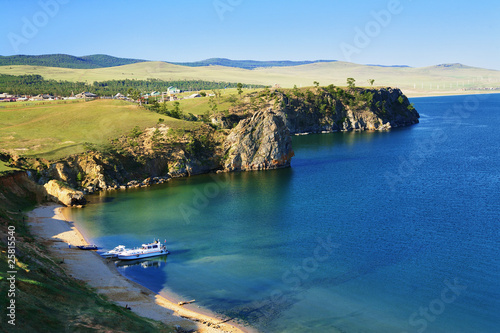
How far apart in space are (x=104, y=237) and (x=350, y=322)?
3808cm

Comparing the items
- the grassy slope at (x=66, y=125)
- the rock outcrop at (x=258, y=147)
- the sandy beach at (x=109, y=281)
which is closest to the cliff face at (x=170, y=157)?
the rock outcrop at (x=258, y=147)

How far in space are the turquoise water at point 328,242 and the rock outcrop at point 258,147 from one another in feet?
15.7

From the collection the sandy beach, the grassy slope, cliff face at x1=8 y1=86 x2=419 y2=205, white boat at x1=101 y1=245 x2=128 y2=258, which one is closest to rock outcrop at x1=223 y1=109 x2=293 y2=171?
cliff face at x1=8 y1=86 x2=419 y2=205

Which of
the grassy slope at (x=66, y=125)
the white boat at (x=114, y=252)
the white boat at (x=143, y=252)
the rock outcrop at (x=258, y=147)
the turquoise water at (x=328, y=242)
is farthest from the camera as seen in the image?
the rock outcrop at (x=258, y=147)

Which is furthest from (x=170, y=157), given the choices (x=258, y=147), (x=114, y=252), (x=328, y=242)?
(x=328, y=242)

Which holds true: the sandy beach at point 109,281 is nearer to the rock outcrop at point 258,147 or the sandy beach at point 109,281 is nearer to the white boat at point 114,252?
the white boat at point 114,252

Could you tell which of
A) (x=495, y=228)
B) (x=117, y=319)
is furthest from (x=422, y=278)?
(x=117, y=319)

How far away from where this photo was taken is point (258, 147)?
372 ft

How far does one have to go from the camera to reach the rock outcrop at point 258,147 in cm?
11138

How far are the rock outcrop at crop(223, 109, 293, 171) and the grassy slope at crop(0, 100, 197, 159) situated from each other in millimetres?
14868

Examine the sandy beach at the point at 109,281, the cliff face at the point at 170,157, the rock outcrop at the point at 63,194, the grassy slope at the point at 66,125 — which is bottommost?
the sandy beach at the point at 109,281

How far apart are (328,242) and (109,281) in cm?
2816

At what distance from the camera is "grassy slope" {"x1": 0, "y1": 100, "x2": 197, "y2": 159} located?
3784 inches

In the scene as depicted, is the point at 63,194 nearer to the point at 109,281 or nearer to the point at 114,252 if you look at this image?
the point at 114,252
